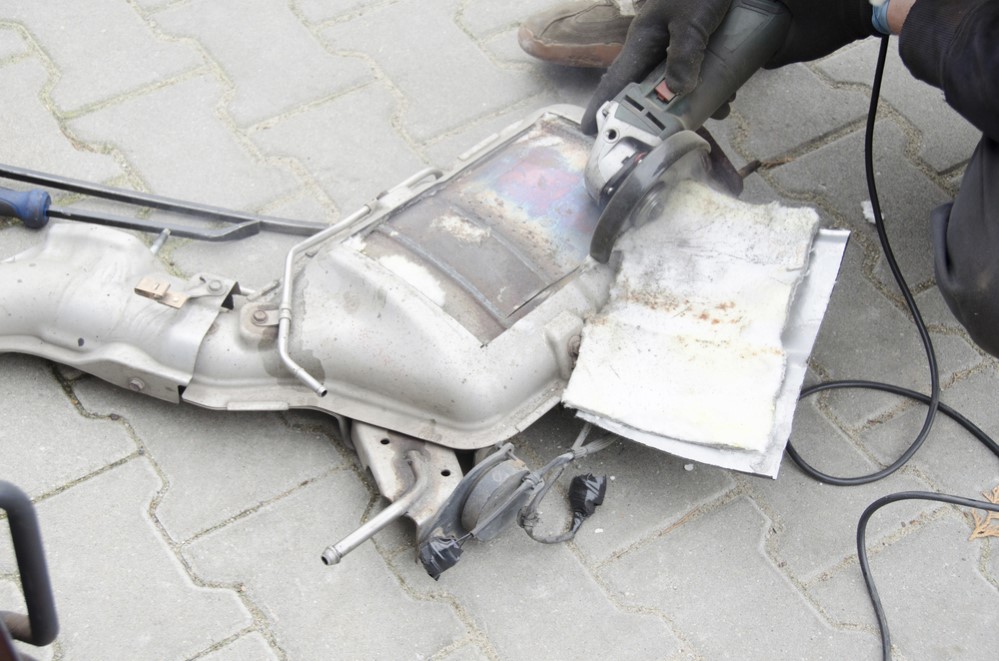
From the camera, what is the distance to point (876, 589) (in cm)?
188

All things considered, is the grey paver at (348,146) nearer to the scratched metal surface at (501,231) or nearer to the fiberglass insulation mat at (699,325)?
the scratched metal surface at (501,231)

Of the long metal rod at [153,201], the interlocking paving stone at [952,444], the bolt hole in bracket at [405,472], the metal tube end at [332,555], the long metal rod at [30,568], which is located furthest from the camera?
the long metal rod at [153,201]

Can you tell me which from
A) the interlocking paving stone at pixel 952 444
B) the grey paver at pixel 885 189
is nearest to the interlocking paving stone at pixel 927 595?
the interlocking paving stone at pixel 952 444

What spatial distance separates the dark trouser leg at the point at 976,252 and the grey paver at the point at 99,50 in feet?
5.36

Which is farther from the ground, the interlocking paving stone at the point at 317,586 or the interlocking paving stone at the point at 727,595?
the interlocking paving stone at the point at 317,586

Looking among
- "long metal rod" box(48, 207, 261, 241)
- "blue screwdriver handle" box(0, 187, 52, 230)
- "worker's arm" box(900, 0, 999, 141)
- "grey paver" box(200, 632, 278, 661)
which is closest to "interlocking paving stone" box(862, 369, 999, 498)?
"worker's arm" box(900, 0, 999, 141)

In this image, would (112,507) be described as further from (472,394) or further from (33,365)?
(472,394)

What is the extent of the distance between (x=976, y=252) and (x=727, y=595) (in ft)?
2.38

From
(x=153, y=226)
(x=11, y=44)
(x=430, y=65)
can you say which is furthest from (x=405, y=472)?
(x=11, y=44)

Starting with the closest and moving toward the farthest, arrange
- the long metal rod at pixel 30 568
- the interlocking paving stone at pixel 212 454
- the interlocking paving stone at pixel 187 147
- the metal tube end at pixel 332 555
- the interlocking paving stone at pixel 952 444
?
the long metal rod at pixel 30 568, the metal tube end at pixel 332 555, the interlocking paving stone at pixel 212 454, the interlocking paving stone at pixel 952 444, the interlocking paving stone at pixel 187 147

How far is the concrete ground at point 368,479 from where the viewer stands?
5.82 ft

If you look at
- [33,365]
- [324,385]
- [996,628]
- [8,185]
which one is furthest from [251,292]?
[996,628]

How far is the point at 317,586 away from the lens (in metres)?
1.79

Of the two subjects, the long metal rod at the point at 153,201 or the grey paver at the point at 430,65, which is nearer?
the long metal rod at the point at 153,201
